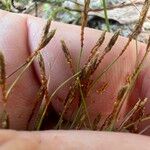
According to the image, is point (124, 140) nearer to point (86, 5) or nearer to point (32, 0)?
point (86, 5)

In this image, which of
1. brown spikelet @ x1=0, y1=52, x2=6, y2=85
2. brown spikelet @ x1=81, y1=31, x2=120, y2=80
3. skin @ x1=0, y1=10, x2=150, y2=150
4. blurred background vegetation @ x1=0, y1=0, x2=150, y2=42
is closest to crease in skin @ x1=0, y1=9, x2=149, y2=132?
skin @ x1=0, y1=10, x2=150, y2=150

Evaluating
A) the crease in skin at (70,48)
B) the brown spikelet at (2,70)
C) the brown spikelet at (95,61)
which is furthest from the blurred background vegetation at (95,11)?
the brown spikelet at (2,70)

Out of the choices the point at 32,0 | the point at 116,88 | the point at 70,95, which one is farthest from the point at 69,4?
the point at 70,95

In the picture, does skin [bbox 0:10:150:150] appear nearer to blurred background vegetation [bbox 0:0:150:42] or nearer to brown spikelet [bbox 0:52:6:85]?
brown spikelet [bbox 0:52:6:85]

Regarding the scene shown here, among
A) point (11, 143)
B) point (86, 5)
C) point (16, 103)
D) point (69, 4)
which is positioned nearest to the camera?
point (11, 143)

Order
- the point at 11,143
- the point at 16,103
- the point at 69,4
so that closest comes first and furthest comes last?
1. the point at 11,143
2. the point at 16,103
3. the point at 69,4

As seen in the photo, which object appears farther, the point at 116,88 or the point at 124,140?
the point at 116,88
